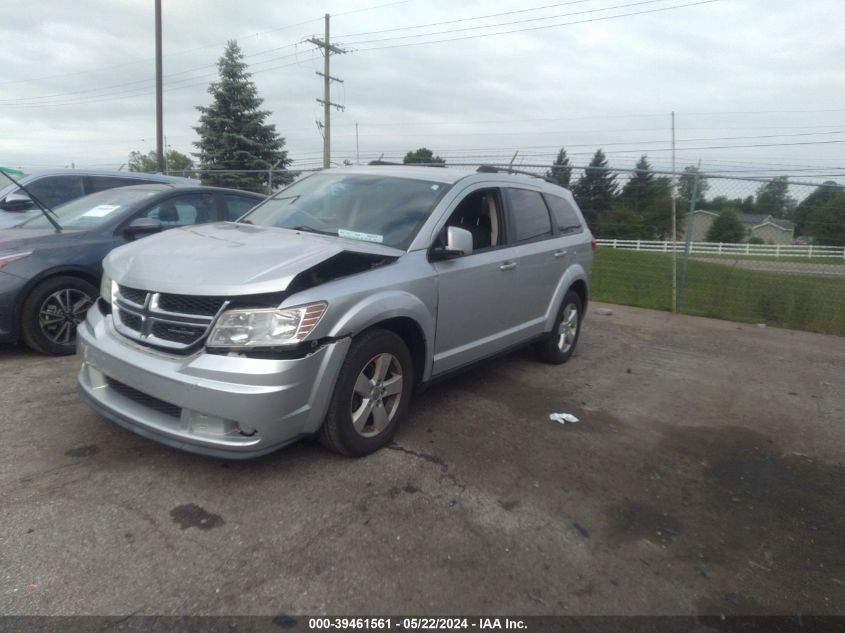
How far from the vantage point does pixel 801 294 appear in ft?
30.6

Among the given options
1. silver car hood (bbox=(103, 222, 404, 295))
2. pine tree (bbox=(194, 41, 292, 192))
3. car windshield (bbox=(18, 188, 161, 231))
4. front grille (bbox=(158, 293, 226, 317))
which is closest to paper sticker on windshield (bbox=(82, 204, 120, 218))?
car windshield (bbox=(18, 188, 161, 231))

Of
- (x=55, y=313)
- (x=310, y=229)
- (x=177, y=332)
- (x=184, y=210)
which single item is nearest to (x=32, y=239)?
(x=55, y=313)

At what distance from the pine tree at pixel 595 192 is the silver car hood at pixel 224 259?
7.32 m

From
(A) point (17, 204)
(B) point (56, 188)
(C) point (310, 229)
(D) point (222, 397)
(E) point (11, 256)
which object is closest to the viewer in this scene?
(D) point (222, 397)

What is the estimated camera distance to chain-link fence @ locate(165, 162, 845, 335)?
890 cm

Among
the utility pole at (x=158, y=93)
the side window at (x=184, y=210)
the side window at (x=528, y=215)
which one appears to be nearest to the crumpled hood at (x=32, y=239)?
the side window at (x=184, y=210)

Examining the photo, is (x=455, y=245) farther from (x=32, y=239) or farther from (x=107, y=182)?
(x=107, y=182)

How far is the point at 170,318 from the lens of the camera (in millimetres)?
3174

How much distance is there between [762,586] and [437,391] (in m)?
2.74

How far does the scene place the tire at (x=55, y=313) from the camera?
504cm

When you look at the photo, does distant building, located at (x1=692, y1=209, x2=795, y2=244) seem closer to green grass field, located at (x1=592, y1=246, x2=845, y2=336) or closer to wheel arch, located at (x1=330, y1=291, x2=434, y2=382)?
green grass field, located at (x1=592, y1=246, x2=845, y2=336)

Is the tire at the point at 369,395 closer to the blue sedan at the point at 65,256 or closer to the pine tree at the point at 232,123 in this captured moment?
the blue sedan at the point at 65,256

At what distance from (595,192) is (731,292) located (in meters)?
2.74

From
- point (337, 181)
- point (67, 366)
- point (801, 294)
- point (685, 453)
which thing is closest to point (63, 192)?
point (67, 366)
